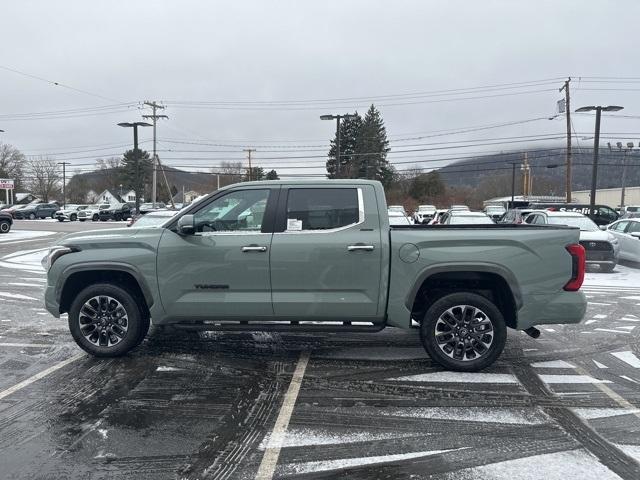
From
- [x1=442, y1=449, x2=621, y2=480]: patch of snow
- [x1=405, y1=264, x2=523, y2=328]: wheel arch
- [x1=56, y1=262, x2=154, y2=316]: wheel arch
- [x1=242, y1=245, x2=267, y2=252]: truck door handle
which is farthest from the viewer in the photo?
[x1=56, y1=262, x2=154, y2=316]: wheel arch

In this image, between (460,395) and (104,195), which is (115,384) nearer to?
(460,395)

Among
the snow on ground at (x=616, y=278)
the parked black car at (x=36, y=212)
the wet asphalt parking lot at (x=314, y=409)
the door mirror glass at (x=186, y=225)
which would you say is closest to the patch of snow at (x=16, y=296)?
the wet asphalt parking lot at (x=314, y=409)

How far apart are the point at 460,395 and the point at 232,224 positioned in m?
2.83

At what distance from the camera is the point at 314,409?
4.44m

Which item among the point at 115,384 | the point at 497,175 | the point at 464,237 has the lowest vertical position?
the point at 115,384

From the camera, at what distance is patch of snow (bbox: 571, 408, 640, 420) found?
431 cm

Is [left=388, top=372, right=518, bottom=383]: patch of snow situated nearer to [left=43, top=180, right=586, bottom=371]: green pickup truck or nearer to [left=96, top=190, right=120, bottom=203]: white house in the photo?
[left=43, top=180, right=586, bottom=371]: green pickup truck

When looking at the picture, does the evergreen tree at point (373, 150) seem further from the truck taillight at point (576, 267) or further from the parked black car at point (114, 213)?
the truck taillight at point (576, 267)

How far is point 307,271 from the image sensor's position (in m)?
5.22

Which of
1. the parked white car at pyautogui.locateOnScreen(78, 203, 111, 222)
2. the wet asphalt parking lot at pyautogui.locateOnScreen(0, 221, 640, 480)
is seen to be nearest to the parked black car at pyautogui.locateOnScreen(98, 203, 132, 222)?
the parked white car at pyautogui.locateOnScreen(78, 203, 111, 222)

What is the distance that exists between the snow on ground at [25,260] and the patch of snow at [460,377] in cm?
1198

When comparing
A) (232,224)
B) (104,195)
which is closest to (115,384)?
(232,224)

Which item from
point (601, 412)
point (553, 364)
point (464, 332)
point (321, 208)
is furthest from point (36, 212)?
point (601, 412)

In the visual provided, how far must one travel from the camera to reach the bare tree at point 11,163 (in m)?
82.0
